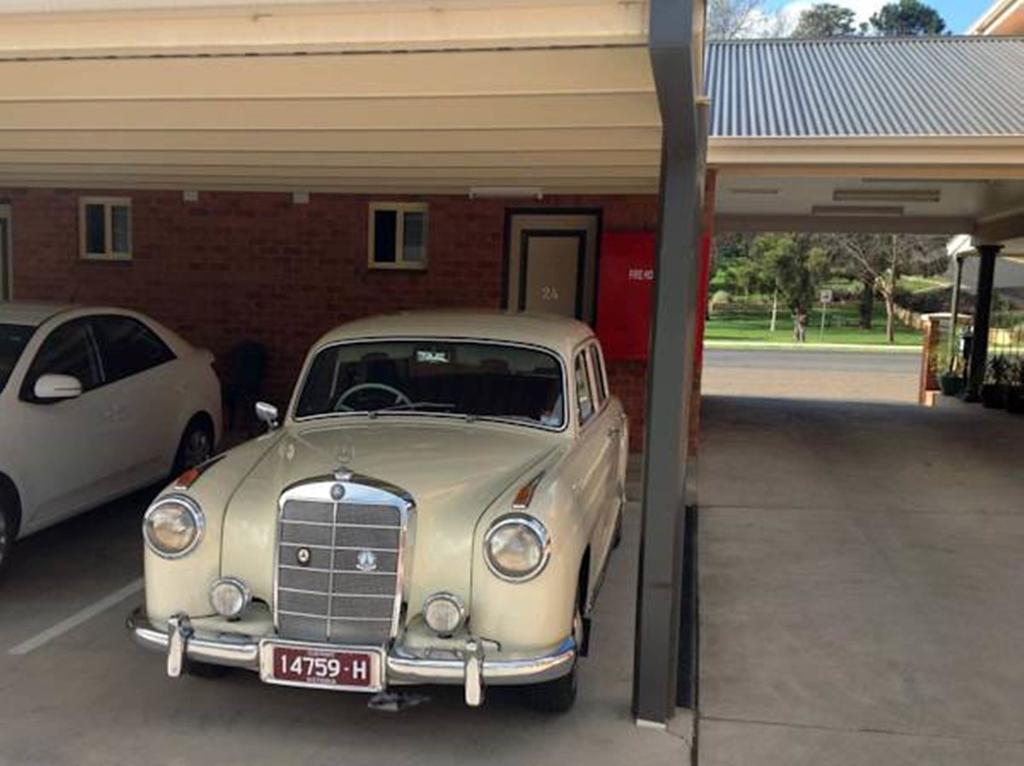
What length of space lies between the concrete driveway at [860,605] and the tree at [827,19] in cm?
5089

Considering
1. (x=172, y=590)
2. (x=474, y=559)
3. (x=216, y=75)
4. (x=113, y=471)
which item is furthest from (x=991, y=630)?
(x=113, y=471)

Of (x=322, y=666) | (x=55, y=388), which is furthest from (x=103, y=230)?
(x=322, y=666)

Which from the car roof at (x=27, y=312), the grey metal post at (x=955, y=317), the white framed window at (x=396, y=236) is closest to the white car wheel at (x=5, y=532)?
the car roof at (x=27, y=312)

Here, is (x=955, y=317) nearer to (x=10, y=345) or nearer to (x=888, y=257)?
(x=10, y=345)

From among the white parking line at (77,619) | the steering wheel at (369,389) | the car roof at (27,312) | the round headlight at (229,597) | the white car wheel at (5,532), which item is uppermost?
the car roof at (27,312)

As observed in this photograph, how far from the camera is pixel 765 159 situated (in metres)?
7.25

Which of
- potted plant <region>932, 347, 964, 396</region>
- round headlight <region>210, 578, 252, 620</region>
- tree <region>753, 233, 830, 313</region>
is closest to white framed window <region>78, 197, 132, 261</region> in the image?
round headlight <region>210, 578, 252, 620</region>

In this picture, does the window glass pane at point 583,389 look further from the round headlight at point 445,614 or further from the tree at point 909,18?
the tree at point 909,18

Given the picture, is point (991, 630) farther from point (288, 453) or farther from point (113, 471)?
point (113, 471)

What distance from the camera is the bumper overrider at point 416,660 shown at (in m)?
3.26

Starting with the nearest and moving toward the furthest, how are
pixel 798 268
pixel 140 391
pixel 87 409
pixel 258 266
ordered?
1. pixel 87 409
2. pixel 140 391
3. pixel 258 266
4. pixel 798 268

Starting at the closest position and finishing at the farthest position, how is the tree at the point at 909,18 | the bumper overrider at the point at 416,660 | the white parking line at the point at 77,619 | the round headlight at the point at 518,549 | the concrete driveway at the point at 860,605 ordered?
the bumper overrider at the point at 416,660, the round headlight at the point at 518,549, the concrete driveway at the point at 860,605, the white parking line at the point at 77,619, the tree at the point at 909,18

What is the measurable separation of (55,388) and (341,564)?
2.61m

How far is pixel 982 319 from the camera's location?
48.2 feet
